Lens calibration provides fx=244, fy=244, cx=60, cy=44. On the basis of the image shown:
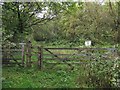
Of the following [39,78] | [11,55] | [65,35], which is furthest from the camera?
[65,35]

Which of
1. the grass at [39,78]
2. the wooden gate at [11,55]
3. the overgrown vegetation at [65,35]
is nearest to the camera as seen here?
the overgrown vegetation at [65,35]

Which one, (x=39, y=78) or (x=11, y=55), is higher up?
(x=11, y=55)

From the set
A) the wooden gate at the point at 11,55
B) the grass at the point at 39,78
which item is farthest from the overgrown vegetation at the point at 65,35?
the wooden gate at the point at 11,55

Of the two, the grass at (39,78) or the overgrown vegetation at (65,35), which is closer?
the overgrown vegetation at (65,35)

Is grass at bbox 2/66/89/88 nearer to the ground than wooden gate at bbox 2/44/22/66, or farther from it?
nearer to the ground

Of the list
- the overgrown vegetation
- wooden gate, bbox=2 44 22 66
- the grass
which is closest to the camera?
the overgrown vegetation

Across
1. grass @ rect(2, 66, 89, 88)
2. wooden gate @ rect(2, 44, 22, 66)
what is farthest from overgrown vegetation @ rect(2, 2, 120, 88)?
wooden gate @ rect(2, 44, 22, 66)

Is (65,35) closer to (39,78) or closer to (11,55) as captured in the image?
(11,55)

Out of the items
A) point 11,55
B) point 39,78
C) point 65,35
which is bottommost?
point 39,78

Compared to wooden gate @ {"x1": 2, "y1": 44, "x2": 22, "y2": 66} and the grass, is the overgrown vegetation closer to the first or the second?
the grass

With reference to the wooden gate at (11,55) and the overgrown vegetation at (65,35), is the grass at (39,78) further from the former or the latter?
the wooden gate at (11,55)

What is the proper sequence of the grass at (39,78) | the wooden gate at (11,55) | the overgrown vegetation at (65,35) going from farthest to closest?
the wooden gate at (11,55) < the grass at (39,78) < the overgrown vegetation at (65,35)

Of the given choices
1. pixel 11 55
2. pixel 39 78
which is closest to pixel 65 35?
pixel 11 55

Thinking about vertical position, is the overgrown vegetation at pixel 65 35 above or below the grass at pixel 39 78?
above
